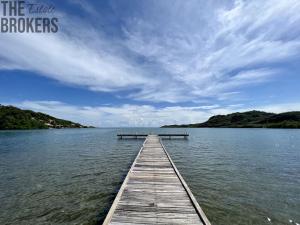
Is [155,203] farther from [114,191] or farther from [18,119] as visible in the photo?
[18,119]

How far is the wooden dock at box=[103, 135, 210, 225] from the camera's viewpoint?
726cm

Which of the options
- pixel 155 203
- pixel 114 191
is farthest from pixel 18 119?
pixel 155 203

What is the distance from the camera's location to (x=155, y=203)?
28.3 ft

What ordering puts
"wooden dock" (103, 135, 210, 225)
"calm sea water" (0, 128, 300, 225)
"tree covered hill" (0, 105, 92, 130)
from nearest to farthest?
"wooden dock" (103, 135, 210, 225) < "calm sea water" (0, 128, 300, 225) < "tree covered hill" (0, 105, 92, 130)

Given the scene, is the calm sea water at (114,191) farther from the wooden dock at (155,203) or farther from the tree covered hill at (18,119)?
the tree covered hill at (18,119)

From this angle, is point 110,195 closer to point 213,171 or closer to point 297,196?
point 213,171

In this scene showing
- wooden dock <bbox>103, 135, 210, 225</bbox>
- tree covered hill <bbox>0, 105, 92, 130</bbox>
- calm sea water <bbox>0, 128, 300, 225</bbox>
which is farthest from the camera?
tree covered hill <bbox>0, 105, 92, 130</bbox>

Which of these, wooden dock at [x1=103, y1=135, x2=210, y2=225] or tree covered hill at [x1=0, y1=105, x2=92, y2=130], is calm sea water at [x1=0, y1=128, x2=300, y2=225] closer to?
wooden dock at [x1=103, y1=135, x2=210, y2=225]

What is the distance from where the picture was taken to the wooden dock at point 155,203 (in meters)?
7.26

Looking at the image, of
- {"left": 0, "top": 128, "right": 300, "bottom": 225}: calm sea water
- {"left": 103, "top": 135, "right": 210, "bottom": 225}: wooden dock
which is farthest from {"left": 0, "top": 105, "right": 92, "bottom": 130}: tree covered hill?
{"left": 103, "top": 135, "right": 210, "bottom": 225}: wooden dock

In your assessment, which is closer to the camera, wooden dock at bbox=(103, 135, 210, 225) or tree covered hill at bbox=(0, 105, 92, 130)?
wooden dock at bbox=(103, 135, 210, 225)

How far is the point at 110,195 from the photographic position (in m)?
12.4

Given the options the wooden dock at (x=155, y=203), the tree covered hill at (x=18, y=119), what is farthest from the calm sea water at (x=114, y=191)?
the tree covered hill at (x=18, y=119)

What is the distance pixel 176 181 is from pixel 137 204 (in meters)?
3.81
